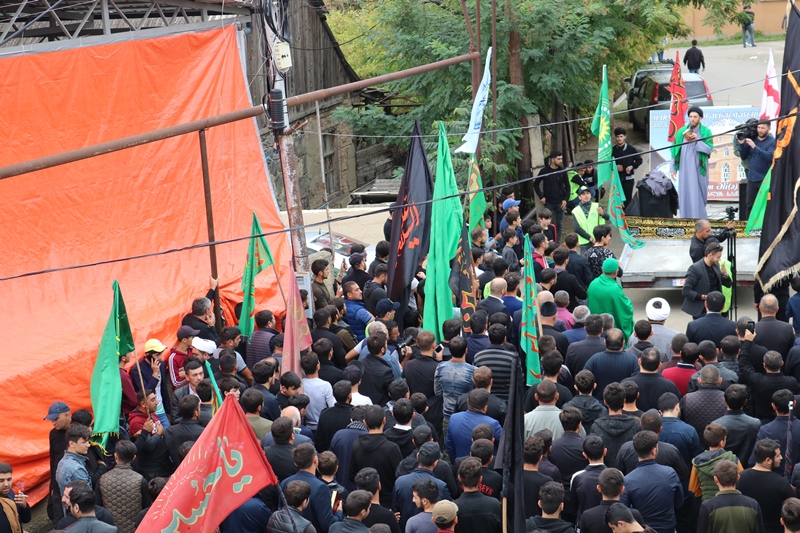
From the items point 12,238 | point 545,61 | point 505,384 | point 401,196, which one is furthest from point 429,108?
point 505,384

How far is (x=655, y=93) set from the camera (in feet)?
84.6

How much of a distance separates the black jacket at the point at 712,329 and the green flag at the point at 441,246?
2.52 meters

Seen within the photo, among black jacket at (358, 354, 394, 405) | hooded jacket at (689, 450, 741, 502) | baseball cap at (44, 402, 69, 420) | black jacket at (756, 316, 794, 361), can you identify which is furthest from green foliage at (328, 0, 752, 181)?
hooded jacket at (689, 450, 741, 502)

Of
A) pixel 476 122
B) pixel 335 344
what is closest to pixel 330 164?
pixel 476 122

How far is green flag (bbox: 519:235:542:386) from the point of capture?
9.20 meters

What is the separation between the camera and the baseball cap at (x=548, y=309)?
10320 millimetres

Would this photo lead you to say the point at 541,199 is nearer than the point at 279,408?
No

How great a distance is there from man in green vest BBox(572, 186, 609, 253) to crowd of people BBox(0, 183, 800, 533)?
2819 mm

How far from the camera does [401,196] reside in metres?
11.7

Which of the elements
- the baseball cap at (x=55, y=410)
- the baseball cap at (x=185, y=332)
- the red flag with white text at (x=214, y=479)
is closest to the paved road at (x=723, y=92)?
the baseball cap at (x=185, y=332)

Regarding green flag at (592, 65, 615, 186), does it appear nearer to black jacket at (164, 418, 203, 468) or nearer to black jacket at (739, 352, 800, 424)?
black jacket at (739, 352, 800, 424)

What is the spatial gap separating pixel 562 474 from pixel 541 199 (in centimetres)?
965

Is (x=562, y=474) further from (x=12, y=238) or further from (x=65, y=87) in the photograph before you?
(x=65, y=87)

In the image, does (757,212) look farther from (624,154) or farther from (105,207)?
(105,207)
